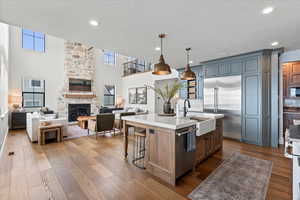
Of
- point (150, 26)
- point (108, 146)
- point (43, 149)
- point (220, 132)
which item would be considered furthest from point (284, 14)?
point (43, 149)

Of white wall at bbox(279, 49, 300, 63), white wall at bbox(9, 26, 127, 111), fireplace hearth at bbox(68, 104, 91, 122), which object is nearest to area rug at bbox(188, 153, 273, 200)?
white wall at bbox(279, 49, 300, 63)

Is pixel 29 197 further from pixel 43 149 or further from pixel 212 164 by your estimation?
pixel 212 164

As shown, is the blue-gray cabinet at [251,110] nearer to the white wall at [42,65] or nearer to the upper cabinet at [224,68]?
the upper cabinet at [224,68]

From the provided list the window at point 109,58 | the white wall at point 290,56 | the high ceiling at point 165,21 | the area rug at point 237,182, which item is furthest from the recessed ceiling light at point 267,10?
the window at point 109,58

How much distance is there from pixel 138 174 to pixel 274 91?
423 centimetres

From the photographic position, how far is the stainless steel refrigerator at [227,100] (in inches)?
168

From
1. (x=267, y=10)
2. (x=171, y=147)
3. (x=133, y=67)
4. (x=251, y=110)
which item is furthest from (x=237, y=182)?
(x=133, y=67)

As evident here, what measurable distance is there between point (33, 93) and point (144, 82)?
5818 mm

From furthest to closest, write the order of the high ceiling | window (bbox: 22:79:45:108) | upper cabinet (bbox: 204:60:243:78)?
1. window (bbox: 22:79:45:108)
2. upper cabinet (bbox: 204:60:243:78)
3. the high ceiling

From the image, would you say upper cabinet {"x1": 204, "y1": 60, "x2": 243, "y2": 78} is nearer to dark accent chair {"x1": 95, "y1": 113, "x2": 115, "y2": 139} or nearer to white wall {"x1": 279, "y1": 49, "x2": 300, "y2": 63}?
white wall {"x1": 279, "y1": 49, "x2": 300, "y2": 63}

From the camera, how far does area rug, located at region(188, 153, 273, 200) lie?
1883 mm

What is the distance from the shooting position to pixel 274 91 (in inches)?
151

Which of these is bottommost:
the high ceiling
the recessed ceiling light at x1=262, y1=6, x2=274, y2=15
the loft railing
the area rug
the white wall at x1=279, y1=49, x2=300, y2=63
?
the area rug

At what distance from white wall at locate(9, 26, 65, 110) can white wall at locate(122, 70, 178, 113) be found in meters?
4.00
